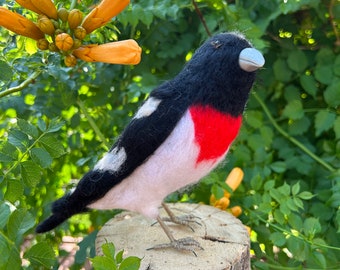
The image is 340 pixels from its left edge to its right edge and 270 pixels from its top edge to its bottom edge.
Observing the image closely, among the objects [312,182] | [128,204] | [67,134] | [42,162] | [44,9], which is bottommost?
[312,182]

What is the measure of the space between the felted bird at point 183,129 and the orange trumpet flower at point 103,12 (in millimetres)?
165

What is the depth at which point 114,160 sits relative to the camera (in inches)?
41.4

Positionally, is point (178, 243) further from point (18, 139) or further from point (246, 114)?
point (246, 114)

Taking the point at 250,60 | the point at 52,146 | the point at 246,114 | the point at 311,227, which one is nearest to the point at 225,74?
the point at 250,60

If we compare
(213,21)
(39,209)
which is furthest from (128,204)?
(213,21)

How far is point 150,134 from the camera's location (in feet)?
3.31

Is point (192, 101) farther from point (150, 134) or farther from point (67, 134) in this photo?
point (67, 134)

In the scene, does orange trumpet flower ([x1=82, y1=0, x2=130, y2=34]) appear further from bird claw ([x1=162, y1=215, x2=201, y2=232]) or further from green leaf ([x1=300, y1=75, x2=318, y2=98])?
green leaf ([x1=300, y1=75, x2=318, y2=98])

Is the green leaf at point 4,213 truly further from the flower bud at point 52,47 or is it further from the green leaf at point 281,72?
the green leaf at point 281,72

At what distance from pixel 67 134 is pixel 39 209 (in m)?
0.28

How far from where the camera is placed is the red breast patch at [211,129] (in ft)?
3.31

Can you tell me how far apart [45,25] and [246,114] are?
75 centimetres

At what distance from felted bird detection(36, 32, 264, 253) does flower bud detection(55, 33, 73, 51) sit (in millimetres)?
179

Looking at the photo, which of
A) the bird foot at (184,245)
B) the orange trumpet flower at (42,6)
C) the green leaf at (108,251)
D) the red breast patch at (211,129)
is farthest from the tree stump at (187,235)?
the orange trumpet flower at (42,6)
